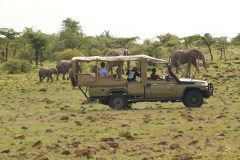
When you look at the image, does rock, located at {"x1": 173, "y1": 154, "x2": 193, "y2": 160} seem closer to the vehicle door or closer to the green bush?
the vehicle door

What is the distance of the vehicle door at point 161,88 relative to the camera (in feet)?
70.3

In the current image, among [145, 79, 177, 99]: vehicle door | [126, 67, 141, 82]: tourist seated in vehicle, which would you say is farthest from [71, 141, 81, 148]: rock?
[126, 67, 141, 82]: tourist seated in vehicle

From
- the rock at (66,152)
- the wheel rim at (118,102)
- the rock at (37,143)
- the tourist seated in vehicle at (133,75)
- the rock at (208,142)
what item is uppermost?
the tourist seated in vehicle at (133,75)

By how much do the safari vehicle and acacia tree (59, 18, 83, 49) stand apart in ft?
181

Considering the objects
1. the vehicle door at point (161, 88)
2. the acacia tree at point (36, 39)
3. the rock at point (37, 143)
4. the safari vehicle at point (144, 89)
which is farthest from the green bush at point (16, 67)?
the rock at point (37, 143)

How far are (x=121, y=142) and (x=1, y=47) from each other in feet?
211

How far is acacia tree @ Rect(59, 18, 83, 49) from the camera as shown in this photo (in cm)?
7769

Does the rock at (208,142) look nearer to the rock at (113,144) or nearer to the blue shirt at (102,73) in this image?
the rock at (113,144)

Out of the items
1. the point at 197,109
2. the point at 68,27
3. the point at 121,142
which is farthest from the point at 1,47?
the point at 121,142

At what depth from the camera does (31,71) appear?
178 ft

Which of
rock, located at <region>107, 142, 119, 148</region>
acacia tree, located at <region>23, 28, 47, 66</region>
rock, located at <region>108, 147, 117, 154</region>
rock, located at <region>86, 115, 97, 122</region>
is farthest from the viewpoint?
acacia tree, located at <region>23, 28, 47, 66</region>

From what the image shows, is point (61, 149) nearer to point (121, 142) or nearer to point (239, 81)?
point (121, 142)

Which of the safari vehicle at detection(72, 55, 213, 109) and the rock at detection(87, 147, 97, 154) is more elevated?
A: the safari vehicle at detection(72, 55, 213, 109)

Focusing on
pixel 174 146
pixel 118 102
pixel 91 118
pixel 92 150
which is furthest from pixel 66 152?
pixel 118 102
